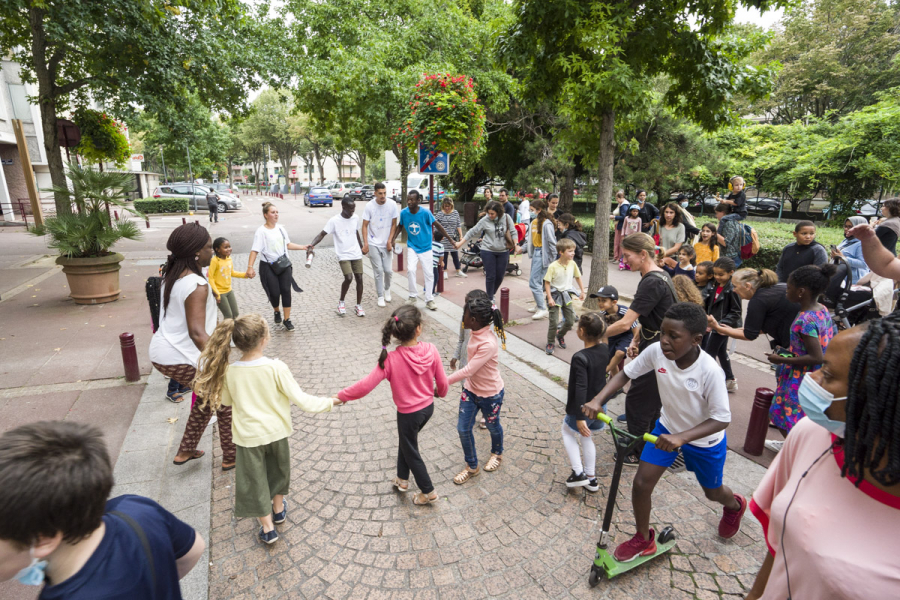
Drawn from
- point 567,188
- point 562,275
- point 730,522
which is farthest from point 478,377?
point 567,188

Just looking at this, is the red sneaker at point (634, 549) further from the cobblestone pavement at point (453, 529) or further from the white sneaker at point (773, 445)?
the white sneaker at point (773, 445)

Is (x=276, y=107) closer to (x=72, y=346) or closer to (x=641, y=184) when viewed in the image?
(x=641, y=184)

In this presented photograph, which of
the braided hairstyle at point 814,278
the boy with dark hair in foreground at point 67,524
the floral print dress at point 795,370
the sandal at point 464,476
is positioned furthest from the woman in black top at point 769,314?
the boy with dark hair in foreground at point 67,524

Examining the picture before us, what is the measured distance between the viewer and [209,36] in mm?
10930

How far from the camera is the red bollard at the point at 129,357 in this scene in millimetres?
5473

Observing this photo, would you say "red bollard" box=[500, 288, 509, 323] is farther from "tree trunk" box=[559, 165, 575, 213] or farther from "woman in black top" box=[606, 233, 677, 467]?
"tree trunk" box=[559, 165, 575, 213]

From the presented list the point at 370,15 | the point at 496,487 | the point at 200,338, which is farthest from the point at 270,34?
the point at 496,487

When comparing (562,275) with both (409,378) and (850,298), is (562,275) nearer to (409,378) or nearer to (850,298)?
(409,378)

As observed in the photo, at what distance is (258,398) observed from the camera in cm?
296

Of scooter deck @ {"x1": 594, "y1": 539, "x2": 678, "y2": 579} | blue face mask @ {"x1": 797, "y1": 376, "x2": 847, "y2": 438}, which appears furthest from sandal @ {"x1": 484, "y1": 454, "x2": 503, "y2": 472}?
blue face mask @ {"x1": 797, "y1": 376, "x2": 847, "y2": 438}

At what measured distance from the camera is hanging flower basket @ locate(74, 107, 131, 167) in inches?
466

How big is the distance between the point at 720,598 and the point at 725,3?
7247 mm

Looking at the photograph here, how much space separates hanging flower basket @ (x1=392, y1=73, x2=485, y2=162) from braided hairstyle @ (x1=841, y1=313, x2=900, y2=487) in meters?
7.15

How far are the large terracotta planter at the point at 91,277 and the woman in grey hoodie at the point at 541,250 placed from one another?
7255 millimetres
